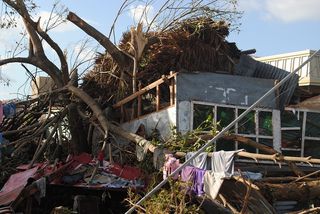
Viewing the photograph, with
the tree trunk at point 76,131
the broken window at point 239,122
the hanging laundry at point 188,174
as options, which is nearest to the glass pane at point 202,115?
the broken window at point 239,122

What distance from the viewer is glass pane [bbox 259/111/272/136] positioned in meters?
11.4

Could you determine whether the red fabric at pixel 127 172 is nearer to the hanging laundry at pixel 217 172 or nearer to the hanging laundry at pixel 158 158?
the hanging laundry at pixel 158 158

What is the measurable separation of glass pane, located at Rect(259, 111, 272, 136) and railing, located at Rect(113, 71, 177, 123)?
2.06m

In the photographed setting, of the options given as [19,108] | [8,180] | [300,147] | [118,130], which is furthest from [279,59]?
[8,180]

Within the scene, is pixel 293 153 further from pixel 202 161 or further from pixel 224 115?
pixel 202 161

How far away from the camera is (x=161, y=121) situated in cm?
1132

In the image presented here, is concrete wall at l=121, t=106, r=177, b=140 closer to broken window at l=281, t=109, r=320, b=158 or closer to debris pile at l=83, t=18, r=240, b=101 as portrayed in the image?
debris pile at l=83, t=18, r=240, b=101

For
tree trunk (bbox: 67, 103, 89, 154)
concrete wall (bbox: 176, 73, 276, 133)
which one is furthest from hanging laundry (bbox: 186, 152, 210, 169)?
tree trunk (bbox: 67, 103, 89, 154)

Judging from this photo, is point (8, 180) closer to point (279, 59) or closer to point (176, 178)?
point (176, 178)

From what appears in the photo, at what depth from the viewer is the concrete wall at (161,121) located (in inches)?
428

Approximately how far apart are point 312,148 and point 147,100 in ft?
13.4

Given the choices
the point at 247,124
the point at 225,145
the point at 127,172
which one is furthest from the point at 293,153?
the point at 127,172

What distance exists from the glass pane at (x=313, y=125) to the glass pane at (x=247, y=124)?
5.32 feet

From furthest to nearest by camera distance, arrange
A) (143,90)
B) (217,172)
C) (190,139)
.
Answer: (143,90), (190,139), (217,172)
